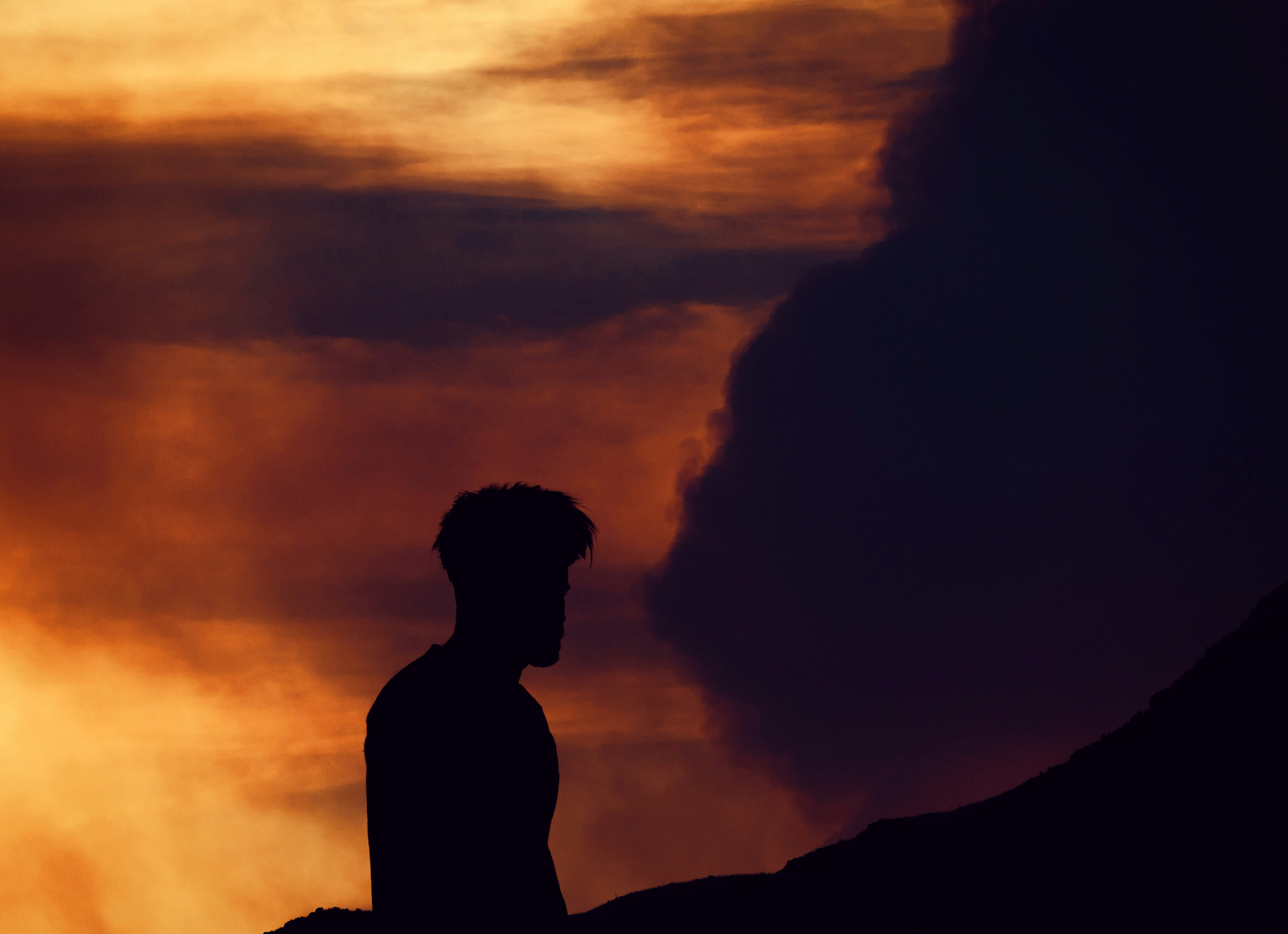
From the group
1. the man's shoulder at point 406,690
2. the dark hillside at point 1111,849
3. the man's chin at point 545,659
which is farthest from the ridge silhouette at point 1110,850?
the man's shoulder at point 406,690

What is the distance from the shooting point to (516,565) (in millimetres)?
4438

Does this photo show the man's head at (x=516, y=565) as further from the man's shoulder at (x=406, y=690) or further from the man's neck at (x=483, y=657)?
the man's shoulder at (x=406, y=690)

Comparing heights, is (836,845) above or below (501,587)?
above

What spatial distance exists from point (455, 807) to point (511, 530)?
100 centimetres

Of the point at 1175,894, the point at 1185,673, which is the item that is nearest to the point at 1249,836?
the point at 1175,894

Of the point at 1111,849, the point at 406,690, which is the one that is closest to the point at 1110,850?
the point at 1111,849

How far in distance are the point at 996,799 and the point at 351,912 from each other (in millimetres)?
17980

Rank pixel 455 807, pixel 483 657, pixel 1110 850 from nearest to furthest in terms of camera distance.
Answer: pixel 455 807
pixel 483 657
pixel 1110 850

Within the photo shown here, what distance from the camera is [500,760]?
162 inches

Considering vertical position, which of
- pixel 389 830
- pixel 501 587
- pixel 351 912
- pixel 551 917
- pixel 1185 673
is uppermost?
pixel 351 912

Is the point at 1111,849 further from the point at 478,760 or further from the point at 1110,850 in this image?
the point at 478,760

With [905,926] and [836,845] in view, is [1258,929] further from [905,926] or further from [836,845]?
[836,845]

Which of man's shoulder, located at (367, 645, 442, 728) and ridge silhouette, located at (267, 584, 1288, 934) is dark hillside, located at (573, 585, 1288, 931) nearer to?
ridge silhouette, located at (267, 584, 1288, 934)

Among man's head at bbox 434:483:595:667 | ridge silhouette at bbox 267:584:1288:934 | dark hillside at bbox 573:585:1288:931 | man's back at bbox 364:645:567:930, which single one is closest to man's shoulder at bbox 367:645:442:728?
man's back at bbox 364:645:567:930
